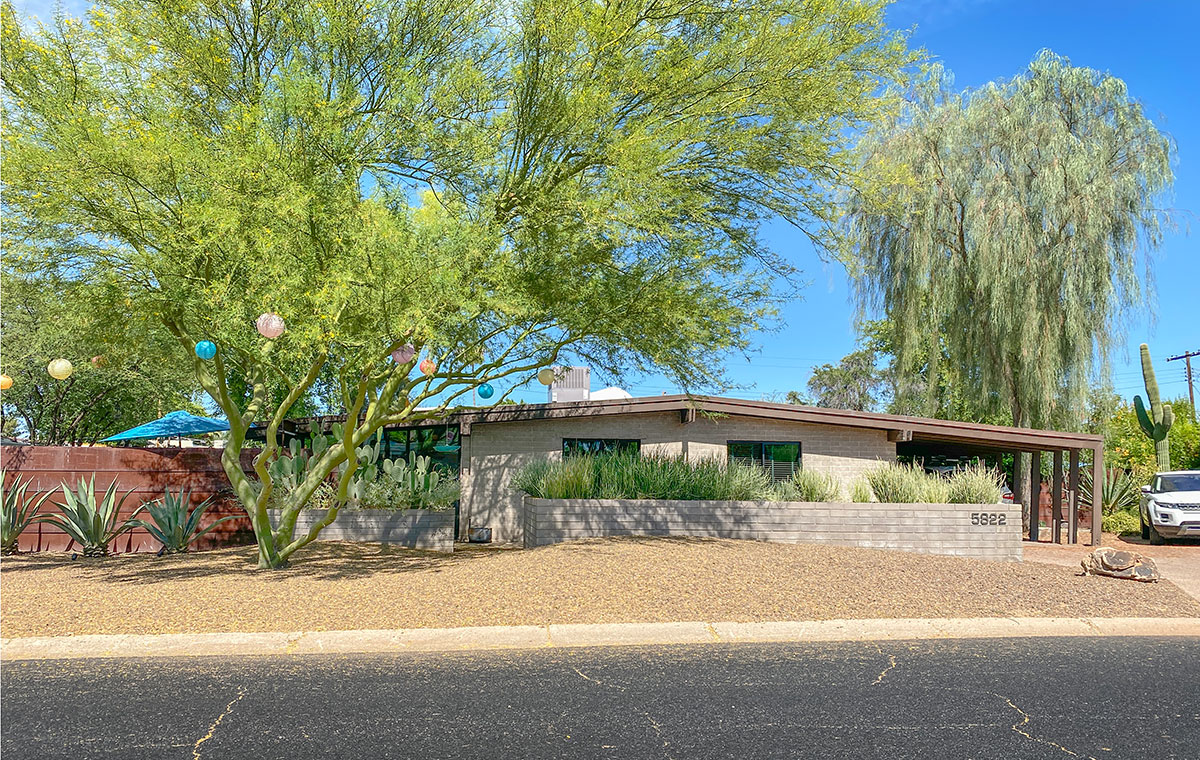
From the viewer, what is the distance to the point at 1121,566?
10.3m

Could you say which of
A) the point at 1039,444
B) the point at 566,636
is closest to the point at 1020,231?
the point at 1039,444

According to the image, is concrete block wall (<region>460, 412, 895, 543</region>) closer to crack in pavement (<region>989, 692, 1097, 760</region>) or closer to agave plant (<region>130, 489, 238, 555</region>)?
agave plant (<region>130, 489, 238, 555</region>)

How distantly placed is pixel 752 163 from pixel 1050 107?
554 inches

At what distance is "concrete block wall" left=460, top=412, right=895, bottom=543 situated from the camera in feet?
55.9

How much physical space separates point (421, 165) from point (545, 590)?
5434 mm

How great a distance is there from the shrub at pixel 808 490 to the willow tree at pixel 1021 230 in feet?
23.2

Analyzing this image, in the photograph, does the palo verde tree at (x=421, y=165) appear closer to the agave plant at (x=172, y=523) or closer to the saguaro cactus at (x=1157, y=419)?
the agave plant at (x=172, y=523)

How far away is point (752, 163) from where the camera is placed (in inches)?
426

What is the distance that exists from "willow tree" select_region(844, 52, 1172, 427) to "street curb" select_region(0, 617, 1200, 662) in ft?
39.7

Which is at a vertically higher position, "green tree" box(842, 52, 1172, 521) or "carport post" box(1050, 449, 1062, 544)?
"green tree" box(842, 52, 1172, 521)

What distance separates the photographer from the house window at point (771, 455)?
17.7m

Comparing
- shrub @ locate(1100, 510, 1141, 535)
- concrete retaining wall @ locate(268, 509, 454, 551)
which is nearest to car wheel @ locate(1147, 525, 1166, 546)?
shrub @ locate(1100, 510, 1141, 535)

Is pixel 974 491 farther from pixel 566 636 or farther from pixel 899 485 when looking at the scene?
pixel 566 636

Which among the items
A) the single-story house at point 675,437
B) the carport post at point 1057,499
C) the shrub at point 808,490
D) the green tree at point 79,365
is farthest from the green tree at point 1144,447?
the green tree at point 79,365
